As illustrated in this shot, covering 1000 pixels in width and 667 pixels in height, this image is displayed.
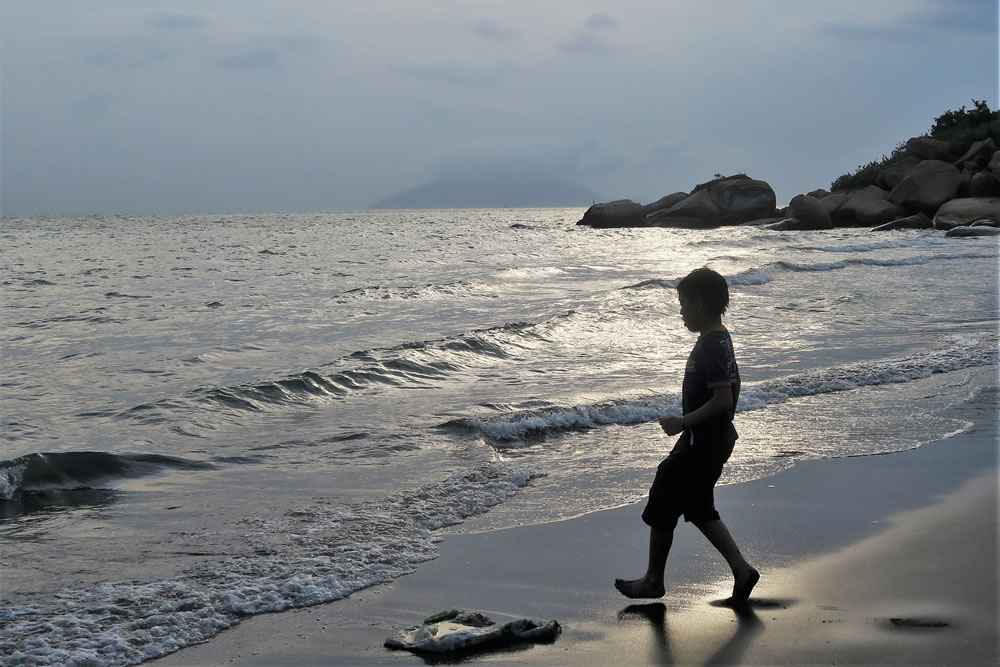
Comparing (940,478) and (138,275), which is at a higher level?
(138,275)

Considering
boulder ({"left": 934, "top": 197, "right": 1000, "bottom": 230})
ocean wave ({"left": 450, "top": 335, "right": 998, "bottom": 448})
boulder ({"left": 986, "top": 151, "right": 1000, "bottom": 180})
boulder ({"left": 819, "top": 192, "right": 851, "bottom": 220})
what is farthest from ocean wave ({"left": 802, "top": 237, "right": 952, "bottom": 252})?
ocean wave ({"left": 450, "top": 335, "right": 998, "bottom": 448})

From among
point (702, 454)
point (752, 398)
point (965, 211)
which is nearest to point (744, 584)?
point (702, 454)

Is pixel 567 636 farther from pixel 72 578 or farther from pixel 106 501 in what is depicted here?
pixel 106 501

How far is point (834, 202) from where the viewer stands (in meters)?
43.7

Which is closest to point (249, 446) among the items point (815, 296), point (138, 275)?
point (815, 296)

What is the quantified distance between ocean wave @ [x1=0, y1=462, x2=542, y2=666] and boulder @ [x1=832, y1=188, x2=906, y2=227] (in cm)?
3867

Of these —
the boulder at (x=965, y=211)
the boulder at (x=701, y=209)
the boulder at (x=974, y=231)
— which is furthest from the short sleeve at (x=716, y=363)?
the boulder at (x=701, y=209)

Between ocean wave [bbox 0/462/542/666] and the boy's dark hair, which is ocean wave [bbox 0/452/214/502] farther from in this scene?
the boy's dark hair

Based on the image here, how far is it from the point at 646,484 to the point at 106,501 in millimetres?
3628

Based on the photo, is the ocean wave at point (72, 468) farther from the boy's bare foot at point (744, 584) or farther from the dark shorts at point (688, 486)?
the boy's bare foot at point (744, 584)

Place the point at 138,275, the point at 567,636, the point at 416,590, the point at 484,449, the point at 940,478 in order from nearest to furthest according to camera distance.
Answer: the point at 567,636, the point at 416,590, the point at 940,478, the point at 484,449, the point at 138,275

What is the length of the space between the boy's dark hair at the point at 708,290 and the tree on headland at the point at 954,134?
141 ft

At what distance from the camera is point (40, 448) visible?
723 centimetres

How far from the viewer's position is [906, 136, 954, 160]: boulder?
41.1 meters
